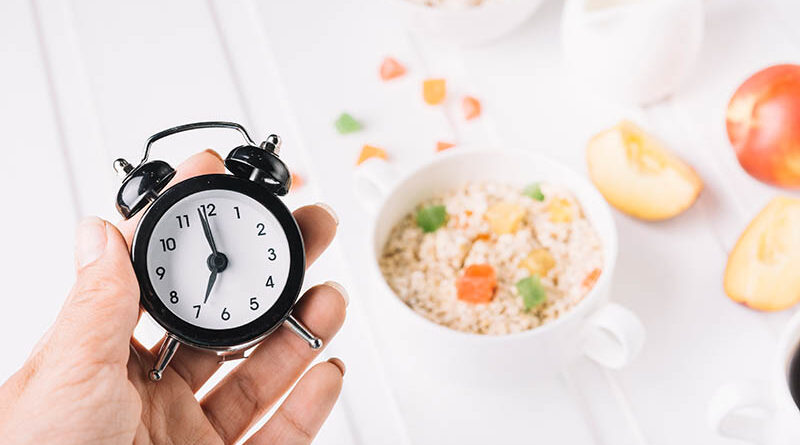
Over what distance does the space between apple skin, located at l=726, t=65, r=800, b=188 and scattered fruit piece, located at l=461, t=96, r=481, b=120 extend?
0.44 meters

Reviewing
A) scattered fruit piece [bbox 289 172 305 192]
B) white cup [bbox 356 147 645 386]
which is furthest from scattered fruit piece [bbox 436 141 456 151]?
scattered fruit piece [bbox 289 172 305 192]

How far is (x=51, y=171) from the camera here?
162 cm

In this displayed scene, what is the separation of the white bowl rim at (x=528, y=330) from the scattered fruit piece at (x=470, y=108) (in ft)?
0.70

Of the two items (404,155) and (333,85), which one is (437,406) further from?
(333,85)

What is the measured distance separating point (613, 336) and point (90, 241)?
29.0 inches

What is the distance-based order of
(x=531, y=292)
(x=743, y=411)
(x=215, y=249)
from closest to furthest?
1. (x=215, y=249)
2. (x=743, y=411)
3. (x=531, y=292)

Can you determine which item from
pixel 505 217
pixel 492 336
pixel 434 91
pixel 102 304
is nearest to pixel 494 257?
pixel 505 217

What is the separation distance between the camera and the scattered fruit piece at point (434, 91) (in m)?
1.62

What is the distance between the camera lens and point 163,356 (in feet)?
3.50

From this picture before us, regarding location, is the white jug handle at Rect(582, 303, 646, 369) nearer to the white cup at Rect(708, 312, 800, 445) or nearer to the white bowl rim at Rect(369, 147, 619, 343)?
the white bowl rim at Rect(369, 147, 619, 343)

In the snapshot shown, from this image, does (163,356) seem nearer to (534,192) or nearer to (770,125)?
(534,192)

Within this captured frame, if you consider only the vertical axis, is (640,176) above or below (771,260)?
above

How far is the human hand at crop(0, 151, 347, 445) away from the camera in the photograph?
93 centimetres

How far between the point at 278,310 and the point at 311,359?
18cm
